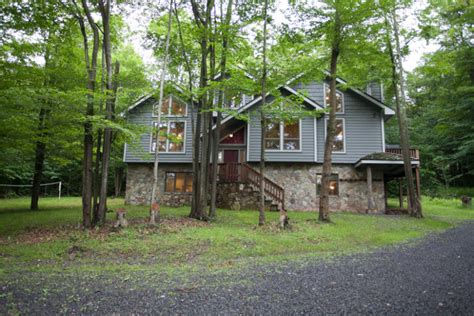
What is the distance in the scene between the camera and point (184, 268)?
5027mm

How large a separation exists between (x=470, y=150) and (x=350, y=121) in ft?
34.3

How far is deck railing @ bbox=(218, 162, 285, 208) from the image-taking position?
14.1 meters

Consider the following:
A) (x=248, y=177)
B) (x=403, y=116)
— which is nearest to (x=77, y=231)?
A: (x=248, y=177)

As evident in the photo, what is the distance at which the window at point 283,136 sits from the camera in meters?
15.1

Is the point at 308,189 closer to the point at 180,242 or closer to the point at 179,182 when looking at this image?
the point at 179,182

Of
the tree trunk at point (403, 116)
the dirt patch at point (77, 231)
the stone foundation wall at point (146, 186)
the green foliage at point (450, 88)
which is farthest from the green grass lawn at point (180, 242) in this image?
the green foliage at point (450, 88)

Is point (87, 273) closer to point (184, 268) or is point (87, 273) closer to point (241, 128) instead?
point (184, 268)

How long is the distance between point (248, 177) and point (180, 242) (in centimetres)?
769

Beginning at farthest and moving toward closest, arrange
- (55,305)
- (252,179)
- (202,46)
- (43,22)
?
(252,179)
(202,46)
(43,22)
(55,305)

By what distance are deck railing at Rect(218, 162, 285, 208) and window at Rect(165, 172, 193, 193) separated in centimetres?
255

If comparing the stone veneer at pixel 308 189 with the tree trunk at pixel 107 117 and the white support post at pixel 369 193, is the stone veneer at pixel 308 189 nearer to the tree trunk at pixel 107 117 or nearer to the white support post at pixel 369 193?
the white support post at pixel 369 193

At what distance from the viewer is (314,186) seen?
594 inches

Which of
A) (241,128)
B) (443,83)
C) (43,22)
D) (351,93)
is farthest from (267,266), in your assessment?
(443,83)

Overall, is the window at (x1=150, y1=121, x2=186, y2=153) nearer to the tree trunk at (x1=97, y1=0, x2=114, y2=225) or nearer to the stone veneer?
the stone veneer
